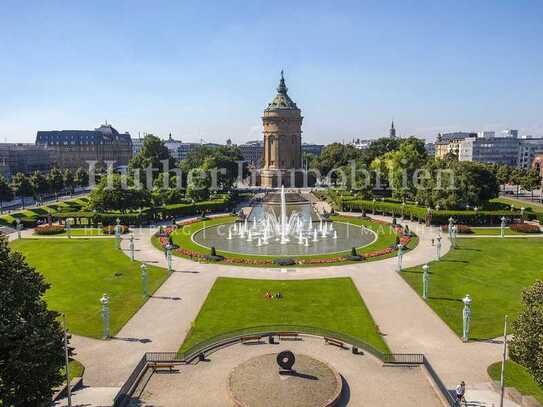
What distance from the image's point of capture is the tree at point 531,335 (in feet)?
62.6

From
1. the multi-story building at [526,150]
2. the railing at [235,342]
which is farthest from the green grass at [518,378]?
the multi-story building at [526,150]

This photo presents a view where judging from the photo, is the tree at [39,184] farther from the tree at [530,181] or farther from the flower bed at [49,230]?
the tree at [530,181]

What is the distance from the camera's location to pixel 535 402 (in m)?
20.5

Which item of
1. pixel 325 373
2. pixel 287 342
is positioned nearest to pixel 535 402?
pixel 325 373

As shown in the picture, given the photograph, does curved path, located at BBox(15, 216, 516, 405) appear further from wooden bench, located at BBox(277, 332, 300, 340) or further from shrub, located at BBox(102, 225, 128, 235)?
shrub, located at BBox(102, 225, 128, 235)

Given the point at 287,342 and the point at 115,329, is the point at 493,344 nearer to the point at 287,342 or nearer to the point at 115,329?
the point at 287,342

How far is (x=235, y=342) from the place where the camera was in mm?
27000

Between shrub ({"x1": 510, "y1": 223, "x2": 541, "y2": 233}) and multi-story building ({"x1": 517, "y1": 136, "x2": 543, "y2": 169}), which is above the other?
multi-story building ({"x1": 517, "y1": 136, "x2": 543, "y2": 169})

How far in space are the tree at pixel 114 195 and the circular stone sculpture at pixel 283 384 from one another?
50.9 m

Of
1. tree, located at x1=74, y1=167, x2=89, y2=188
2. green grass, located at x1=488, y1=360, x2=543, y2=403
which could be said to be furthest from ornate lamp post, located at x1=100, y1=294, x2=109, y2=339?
tree, located at x1=74, y1=167, x2=89, y2=188

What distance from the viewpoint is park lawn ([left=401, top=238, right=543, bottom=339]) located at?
31.5 meters

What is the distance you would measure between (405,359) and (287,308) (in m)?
10.7

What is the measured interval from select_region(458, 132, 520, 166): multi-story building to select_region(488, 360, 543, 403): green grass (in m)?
163

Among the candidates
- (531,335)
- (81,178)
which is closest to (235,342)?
(531,335)
